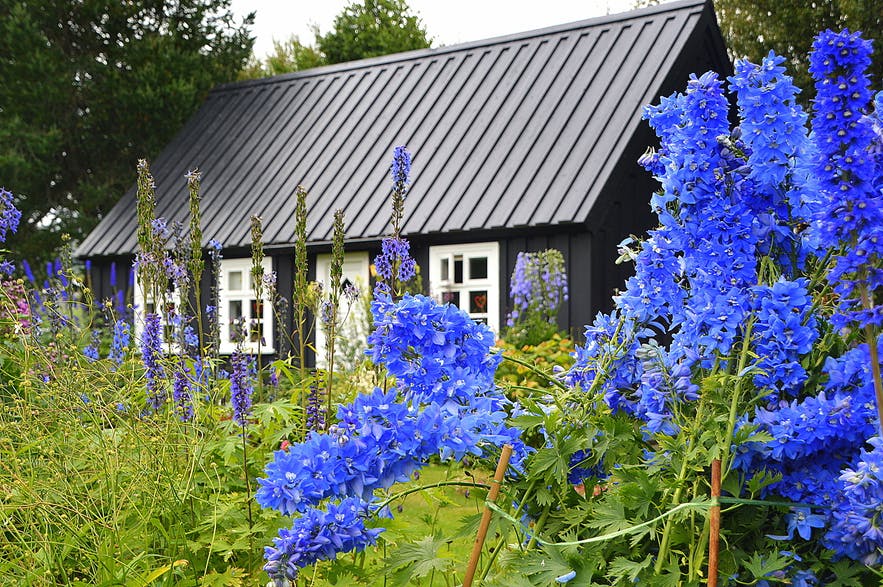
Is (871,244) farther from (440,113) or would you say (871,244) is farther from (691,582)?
(440,113)

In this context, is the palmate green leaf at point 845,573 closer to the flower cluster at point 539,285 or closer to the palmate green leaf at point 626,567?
the palmate green leaf at point 626,567

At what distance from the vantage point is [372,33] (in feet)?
95.1

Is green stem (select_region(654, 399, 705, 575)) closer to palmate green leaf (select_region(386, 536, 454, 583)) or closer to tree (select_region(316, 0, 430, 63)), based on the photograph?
palmate green leaf (select_region(386, 536, 454, 583))

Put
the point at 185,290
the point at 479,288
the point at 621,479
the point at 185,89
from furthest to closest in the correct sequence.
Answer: the point at 185,89, the point at 479,288, the point at 185,290, the point at 621,479

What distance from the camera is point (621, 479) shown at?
6.53 feet

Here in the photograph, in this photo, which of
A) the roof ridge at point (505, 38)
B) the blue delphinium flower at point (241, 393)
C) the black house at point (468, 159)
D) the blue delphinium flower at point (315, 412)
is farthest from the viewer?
the roof ridge at point (505, 38)

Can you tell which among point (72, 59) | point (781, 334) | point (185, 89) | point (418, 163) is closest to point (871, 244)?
point (781, 334)

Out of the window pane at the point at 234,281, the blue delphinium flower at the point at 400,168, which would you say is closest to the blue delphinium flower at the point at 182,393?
the blue delphinium flower at the point at 400,168

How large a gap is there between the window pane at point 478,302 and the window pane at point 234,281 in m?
4.50

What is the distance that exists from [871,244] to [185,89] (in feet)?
74.4

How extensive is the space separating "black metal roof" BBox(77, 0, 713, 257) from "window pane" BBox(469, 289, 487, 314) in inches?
39.8

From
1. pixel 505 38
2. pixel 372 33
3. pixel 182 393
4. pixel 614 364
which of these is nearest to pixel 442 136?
pixel 505 38

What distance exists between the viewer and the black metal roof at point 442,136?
1144 cm

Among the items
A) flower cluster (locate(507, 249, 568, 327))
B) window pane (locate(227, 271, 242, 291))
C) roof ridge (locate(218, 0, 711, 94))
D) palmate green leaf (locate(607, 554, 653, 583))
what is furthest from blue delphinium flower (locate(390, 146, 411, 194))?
window pane (locate(227, 271, 242, 291))
